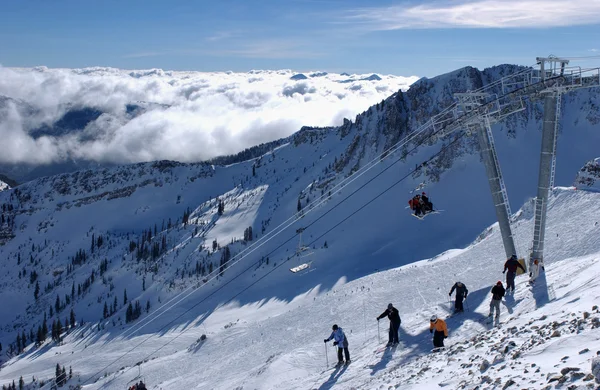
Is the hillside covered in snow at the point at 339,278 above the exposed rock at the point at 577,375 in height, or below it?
below

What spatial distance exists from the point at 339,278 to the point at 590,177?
56071 mm

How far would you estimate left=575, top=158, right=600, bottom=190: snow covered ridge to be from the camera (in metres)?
46.7

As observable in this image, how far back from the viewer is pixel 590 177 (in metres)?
47.3

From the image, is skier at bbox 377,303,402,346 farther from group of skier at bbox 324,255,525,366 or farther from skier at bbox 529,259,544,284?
skier at bbox 529,259,544,284

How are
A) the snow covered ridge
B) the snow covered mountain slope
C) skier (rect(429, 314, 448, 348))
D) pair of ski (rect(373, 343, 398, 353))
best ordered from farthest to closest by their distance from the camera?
the snow covered ridge < pair of ski (rect(373, 343, 398, 353)) < skier (rect(429, 314, 448, 348)) < the snow covered mountain slope

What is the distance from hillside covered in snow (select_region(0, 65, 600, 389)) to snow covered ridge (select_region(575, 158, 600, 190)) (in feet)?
6.67

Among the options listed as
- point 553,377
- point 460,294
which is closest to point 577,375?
point 553,377

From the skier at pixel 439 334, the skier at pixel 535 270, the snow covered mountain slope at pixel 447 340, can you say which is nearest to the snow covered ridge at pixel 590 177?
the snow covered mountain slope at pixel 447 340

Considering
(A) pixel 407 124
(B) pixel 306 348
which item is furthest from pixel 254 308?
(A) pixel 407 124

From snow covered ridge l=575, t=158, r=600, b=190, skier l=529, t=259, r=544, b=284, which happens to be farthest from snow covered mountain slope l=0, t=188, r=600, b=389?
snow covered ridge l=575, t=158, r=600, b=190

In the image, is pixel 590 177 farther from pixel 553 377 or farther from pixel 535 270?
pixel 553 377

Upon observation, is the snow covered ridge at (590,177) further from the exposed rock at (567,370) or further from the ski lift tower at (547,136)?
the exposed rock at (567,370)

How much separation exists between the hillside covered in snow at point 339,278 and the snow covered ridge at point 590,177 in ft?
6.67

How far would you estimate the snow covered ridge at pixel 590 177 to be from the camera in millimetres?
46688
